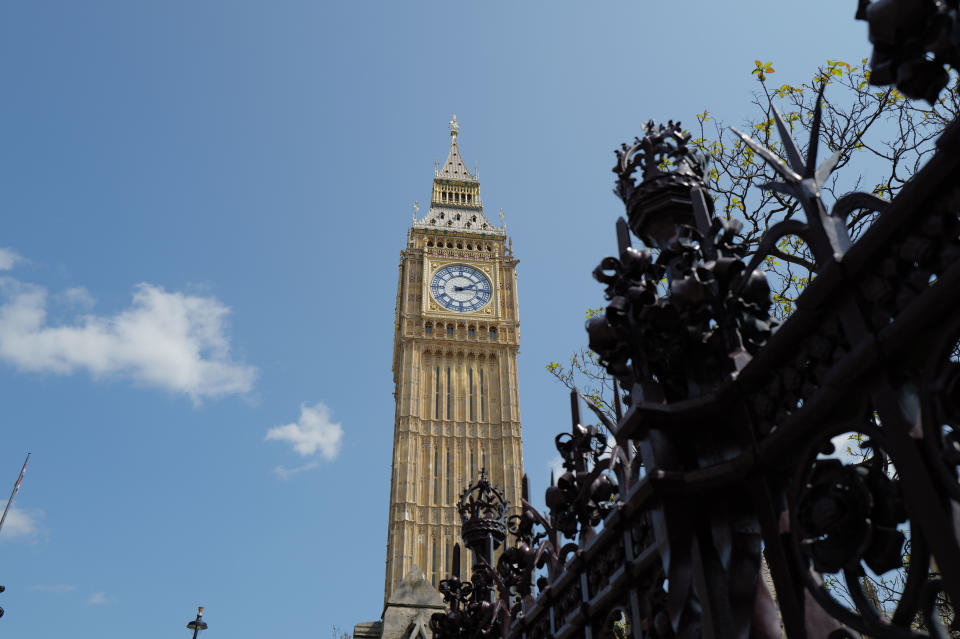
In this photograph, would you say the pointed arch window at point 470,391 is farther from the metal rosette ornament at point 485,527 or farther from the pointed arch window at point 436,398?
the metal rosette ornament at point 485,527

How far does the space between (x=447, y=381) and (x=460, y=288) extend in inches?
213

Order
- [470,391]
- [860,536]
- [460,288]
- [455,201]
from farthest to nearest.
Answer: [455,201] < [460,288] < [470,391] < [860,536]

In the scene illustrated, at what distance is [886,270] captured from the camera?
5.28ft

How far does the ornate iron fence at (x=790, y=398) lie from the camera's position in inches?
58.5

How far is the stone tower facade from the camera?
3522cm

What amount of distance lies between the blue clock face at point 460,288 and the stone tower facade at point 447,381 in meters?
0.06

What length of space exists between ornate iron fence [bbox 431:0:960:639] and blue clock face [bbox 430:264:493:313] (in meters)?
38.2

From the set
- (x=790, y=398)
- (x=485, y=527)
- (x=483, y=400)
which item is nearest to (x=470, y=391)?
(x=483, y=400)

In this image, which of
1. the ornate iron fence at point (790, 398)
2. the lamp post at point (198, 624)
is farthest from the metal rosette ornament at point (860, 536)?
the lamp post at point (198, 624)

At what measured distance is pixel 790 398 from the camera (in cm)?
187

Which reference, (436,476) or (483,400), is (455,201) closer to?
(483,400)

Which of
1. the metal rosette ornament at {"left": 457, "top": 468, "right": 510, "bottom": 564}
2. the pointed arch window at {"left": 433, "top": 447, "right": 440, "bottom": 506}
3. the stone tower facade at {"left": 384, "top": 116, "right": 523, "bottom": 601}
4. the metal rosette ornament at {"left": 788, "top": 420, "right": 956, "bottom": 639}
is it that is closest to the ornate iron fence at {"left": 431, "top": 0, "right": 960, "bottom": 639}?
the metal rosette ornament at {"left": 788, "top": 420, "right": 956, "bottom": 639}

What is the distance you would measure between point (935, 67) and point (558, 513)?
7.30 feet

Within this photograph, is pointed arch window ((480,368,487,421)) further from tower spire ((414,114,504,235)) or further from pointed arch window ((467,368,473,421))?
tower spire ((414,114,504,235))
